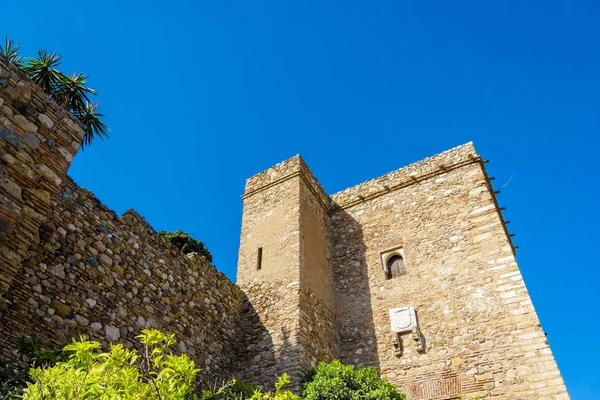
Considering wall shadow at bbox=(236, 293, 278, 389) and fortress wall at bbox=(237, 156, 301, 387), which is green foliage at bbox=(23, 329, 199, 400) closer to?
fortress wall at bbox=(237, 156, 301, 387)

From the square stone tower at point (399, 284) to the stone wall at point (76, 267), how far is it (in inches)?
41.4

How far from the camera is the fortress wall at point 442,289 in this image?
7539 mm

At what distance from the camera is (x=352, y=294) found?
10.0 metres

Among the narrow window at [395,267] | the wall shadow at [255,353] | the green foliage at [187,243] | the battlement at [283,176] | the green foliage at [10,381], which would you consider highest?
the green foliage at [187,243]

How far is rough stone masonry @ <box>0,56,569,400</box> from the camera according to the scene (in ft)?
15.4

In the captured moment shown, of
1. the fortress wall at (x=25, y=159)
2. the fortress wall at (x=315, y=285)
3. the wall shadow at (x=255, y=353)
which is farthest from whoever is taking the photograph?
the fortress wall at (x=315, y=285)

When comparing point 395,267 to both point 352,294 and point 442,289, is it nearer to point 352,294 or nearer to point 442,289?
point 352,294

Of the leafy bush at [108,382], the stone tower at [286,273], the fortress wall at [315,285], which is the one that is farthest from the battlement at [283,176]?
the leafy bush at [108,382]

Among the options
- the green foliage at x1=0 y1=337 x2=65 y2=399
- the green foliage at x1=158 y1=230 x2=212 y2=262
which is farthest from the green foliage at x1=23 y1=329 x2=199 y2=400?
the green foliage at x1=158 y1=230 x2=212 y2=262

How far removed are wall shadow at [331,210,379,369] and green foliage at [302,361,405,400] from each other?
1634 millimetres

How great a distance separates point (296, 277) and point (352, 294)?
1858mm

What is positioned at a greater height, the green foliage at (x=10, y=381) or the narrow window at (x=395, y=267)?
the narrow window at (x=395, y=267)

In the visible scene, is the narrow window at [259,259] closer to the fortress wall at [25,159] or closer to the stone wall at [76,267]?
the stone wall at [76,267]

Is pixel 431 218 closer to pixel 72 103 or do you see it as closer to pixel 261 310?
pixel 261 310
